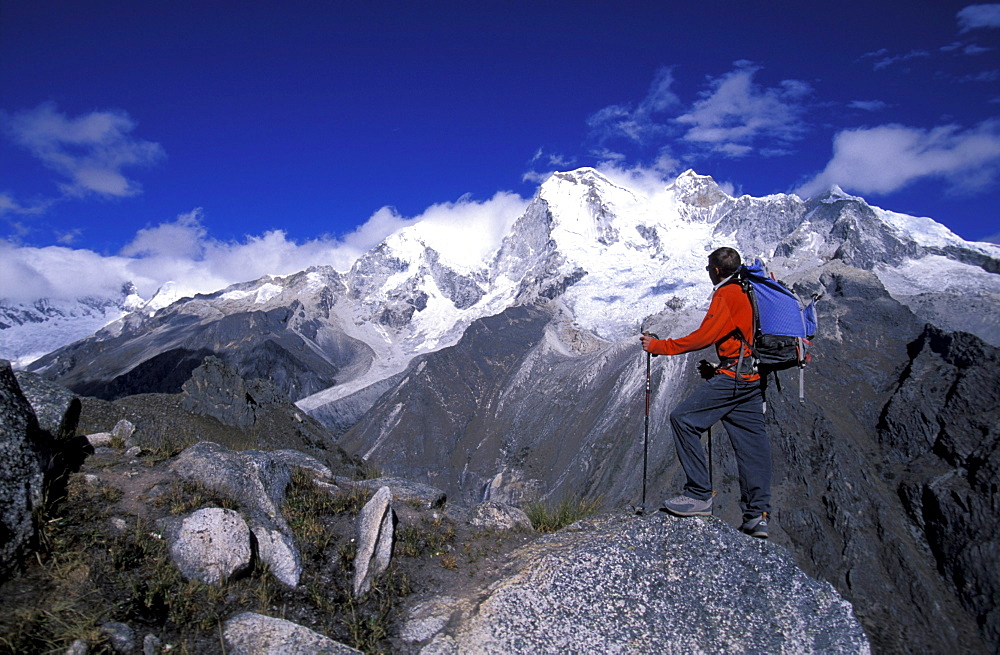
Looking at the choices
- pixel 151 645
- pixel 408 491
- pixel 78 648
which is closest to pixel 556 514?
pixel 408 491

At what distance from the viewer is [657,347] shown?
623cm

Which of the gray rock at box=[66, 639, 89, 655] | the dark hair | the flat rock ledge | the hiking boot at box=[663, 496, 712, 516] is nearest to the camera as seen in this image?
the gray rock at box=[66, 639, 89, 655]

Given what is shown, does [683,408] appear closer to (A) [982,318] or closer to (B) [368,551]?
(B) [368,551]

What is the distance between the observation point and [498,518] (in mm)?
6922

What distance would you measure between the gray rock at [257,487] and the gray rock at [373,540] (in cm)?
53

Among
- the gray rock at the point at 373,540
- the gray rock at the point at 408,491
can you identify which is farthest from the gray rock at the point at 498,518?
the gray rock at the point at 373,540

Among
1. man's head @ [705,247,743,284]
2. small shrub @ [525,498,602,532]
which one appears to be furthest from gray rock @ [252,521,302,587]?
man's head @ [705,247,743,284]

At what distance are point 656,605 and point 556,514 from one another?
218cm

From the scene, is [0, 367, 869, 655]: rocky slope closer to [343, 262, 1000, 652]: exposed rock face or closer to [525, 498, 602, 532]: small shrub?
[525, 498, 602, 532]: small shrub

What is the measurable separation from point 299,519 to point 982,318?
90.6 m

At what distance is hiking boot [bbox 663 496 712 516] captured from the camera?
5641 mm

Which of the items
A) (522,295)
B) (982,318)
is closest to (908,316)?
(982,318)

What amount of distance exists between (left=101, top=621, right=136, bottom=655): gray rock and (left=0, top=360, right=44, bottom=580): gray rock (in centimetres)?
91

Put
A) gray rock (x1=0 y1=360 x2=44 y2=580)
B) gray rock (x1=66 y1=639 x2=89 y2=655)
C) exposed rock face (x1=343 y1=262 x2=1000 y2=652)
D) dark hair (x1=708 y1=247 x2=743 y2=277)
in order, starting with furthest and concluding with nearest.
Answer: exposed rock face (x1=343 y1=262 x2=1000 y2=652) → dark hair (x1=708 y1=247 x2=743 y2=277) → gray rock (x1=0 y1=360 x2=44 y2=580) → gray rock (x1=66 y1=639 x2=89 y2=655)
